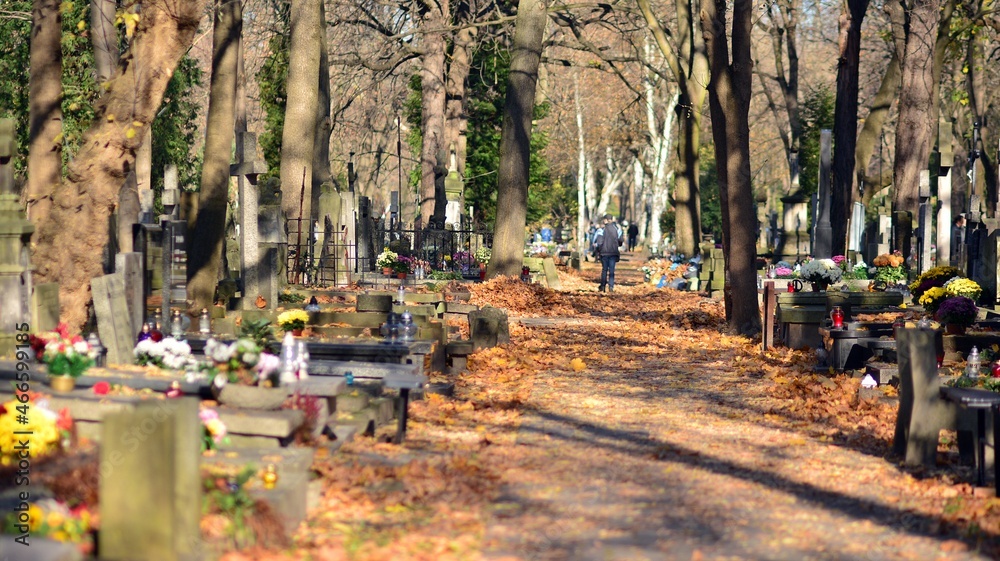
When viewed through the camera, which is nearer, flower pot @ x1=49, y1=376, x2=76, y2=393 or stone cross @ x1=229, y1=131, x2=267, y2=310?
flower pot @ x1=49, y1=376, x2=76, y2=393

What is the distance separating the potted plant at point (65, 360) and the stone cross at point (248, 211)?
776 cm

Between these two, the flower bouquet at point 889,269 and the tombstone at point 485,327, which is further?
the flower bouquet at point 889,269

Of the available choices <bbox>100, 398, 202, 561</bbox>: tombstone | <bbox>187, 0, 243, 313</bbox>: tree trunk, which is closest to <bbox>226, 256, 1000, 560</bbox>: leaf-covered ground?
<bbox>100, 398, 202, 561</bbox>: tombstone

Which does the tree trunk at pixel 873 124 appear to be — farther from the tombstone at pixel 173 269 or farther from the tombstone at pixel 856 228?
the tombstone at pixel 173 269

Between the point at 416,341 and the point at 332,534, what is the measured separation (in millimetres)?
6890

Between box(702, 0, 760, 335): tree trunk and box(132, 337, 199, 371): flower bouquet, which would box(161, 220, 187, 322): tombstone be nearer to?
box(132, 337, 199, 371): flower bouquet

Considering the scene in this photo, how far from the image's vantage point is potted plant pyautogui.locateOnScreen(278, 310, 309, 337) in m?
15.2

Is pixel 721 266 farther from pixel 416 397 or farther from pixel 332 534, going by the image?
pixel 332 534

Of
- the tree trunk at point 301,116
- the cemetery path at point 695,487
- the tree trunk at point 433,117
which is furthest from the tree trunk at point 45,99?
the tree trunk at point 433,117

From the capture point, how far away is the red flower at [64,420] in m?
7.52

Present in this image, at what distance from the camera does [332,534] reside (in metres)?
7.16

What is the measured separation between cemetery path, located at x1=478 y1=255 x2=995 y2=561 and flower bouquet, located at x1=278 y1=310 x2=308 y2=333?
3099 mm

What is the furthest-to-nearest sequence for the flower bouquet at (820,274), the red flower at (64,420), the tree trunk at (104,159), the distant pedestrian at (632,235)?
the distant pedestrian at (632,235) → the flower bouquet at (820,274) → the tree trunk at (104,159) → the red flower at (64,420)

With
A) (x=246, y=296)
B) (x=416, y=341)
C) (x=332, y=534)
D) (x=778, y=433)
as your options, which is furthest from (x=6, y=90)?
(x=332, y=534)
